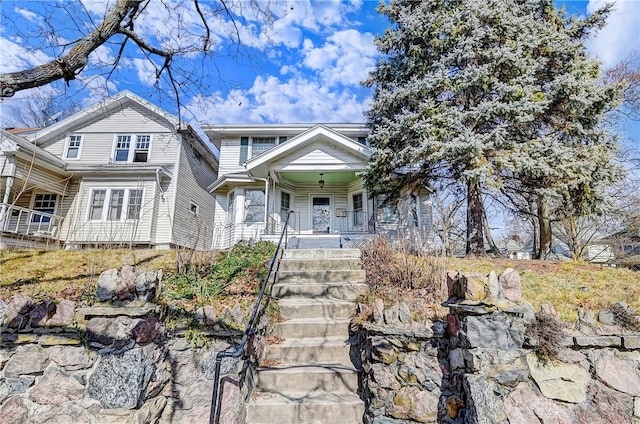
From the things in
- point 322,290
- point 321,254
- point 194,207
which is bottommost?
point 322,290

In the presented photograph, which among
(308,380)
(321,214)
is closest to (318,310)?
(308,380)

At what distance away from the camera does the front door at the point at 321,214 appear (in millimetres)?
12680

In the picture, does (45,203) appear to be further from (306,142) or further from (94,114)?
(306,142)

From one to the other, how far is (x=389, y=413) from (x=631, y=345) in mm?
2406

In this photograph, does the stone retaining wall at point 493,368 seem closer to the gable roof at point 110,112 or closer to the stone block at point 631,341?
the stone block at point 631,341

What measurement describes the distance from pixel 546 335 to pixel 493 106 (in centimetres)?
704

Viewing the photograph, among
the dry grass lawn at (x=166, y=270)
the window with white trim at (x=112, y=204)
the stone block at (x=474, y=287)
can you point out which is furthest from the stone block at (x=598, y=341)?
the window with white trim at (x=112, y=204)

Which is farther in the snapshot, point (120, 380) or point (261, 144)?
point (261, 144)

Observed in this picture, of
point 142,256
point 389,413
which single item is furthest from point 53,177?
point 389,413

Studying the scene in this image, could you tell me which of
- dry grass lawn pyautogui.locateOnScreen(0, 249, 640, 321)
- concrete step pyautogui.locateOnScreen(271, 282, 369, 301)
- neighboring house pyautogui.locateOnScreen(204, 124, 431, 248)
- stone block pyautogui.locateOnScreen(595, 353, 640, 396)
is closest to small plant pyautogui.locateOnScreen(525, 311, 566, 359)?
stone block pyautogui.locateOnScreen(595, 353, 640, 396)

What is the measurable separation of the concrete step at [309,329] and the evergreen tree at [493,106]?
18.3 feet

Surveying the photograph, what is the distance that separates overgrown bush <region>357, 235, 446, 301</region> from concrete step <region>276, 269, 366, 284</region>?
0.70 feet

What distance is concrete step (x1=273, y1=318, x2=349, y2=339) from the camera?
13.9 feet

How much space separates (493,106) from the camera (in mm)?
8102
